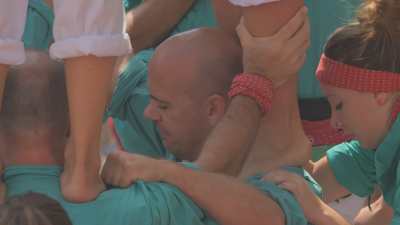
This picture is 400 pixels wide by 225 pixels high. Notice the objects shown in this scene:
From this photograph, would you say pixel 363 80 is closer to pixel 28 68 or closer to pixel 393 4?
pixel 393 4

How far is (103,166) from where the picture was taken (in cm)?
240

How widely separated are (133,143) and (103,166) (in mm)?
632

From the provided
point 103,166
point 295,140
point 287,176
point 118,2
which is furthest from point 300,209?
point 118,2

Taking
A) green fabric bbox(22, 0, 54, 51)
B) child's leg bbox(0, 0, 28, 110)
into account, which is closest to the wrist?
child's leg bbox(0, 0, 28, 110)

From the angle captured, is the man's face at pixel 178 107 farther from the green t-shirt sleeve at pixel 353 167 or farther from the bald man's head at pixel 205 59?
the green t-shirt sleeve at pixel 353 167

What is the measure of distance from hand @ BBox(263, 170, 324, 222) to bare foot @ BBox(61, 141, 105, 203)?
422 millimetres

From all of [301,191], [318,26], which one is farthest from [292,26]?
[318,26]

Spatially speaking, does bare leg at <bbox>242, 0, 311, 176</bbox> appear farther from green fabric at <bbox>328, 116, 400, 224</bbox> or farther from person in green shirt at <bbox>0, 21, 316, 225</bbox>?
person in green shirt at <bbox>0, 21, 316, 225</bbox>

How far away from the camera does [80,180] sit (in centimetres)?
227

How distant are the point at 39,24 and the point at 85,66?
70 centimetres

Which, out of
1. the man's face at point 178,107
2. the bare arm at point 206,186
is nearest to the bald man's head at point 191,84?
the man's face at point 178,107

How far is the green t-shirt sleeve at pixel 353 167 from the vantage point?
294 centimetres

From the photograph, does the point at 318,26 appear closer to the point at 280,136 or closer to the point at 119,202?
the point at 280,136

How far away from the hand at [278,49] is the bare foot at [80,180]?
1.61ft
